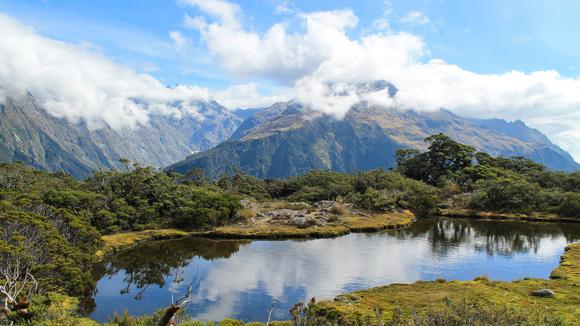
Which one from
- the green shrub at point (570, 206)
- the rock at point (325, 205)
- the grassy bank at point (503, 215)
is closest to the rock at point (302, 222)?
the rock at point (325, 205)

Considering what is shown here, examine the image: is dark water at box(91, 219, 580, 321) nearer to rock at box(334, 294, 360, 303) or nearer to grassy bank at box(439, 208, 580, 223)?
rock at box(334, 294, 360, 303)

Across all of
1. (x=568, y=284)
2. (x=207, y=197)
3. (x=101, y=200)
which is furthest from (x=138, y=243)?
(x=568, y=284)

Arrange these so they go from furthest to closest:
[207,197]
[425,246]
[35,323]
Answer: [207,197]
[425,246]
[35,323]

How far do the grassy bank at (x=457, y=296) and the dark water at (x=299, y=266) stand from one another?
5308 mm

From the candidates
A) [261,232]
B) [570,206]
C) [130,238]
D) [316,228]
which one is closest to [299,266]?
[261,232]

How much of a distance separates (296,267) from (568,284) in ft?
121

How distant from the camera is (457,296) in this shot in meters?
46.5

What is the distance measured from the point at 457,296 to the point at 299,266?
2719 cm

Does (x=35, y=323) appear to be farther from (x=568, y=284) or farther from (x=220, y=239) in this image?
(x=220, y=239)

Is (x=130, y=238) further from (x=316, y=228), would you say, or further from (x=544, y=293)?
(x=544, y=293)

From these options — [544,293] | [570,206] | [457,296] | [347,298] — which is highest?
[570,206]

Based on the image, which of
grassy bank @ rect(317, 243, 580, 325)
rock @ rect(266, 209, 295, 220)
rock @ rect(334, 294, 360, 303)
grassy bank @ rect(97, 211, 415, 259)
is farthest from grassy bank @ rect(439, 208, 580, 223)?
rock @ rect(334, 294, 360, 303)

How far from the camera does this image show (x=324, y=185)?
503 feet

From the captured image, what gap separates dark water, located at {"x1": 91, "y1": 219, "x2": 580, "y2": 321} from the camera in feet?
174
